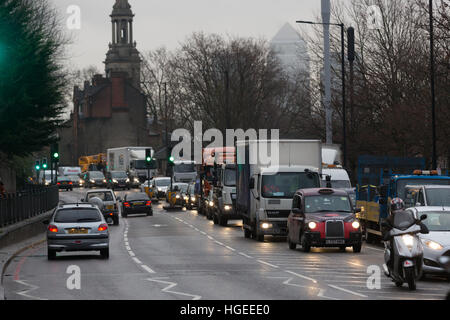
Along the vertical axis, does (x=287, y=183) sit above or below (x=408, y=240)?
above

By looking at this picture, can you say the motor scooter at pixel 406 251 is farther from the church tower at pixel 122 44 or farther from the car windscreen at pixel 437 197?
the church tower at pixel 122 44

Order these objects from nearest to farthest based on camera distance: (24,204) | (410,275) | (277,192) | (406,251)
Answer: (410,275) → (406,251) → (277,192) → (24,204)

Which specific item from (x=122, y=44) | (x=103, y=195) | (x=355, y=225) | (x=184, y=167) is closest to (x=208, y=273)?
(x=355, y=225)

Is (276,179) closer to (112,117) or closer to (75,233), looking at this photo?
(75,233)

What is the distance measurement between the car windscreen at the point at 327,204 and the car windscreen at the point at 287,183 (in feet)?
15.0

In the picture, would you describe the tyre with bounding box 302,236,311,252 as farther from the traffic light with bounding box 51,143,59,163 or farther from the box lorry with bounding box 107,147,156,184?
the box lorry with bounding box 107,147,156,184

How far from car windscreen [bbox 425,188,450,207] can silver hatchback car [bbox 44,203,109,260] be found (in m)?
9.09

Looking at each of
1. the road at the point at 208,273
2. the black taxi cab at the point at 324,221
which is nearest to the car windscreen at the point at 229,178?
the road at the point at 208,273

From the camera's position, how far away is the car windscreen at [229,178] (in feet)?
158

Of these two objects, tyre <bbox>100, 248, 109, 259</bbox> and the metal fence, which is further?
the metal fence

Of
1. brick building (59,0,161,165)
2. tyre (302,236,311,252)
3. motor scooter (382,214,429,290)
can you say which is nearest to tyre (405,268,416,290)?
motor scooter (382,214,429,290)

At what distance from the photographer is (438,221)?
22172 mm

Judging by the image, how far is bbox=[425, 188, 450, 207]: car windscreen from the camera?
2834 cm

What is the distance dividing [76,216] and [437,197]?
33.5ft
